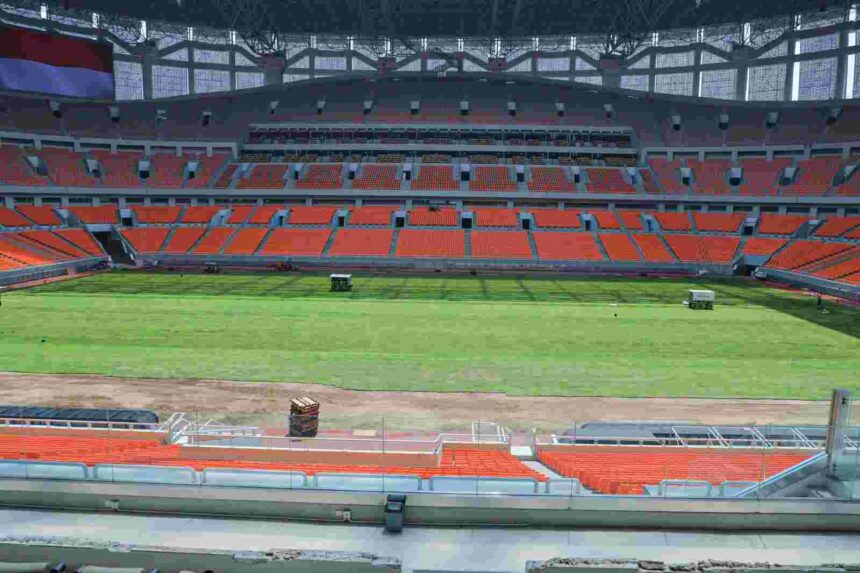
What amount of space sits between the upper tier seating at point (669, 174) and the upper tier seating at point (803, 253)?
42.4 ft

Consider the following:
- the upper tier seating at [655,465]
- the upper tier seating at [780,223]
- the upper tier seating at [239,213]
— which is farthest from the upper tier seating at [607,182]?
the upper tier seating at [655,465]

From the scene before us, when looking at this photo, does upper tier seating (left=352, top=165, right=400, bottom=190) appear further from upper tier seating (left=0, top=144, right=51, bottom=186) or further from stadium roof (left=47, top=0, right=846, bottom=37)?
upper tier seating (left=0, top=144, right=51, bottom=186)

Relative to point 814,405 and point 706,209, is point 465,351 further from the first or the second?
point 706,209

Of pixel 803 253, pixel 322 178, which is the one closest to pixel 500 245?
pixel 322 178

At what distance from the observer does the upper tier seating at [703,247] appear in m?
51.2

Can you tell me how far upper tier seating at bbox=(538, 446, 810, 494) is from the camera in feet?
22.9

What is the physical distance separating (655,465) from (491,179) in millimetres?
54577

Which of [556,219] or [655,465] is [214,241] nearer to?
[556,219]

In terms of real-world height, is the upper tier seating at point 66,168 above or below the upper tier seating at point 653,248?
above

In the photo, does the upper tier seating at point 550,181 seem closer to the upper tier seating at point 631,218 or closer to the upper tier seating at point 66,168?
the upper tier seating at point 631,218

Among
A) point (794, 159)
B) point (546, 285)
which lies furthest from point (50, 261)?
point (794, 159)

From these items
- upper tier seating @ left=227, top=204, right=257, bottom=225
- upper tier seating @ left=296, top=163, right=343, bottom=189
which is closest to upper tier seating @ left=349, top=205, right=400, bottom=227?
upper tier seating @ left=296, top=163, right=343, bottom=189

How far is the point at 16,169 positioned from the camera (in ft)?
180

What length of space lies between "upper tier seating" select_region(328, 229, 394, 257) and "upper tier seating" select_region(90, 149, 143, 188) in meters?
23.6
